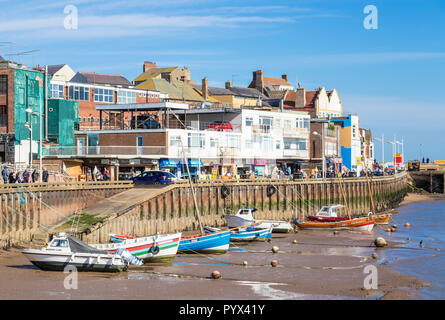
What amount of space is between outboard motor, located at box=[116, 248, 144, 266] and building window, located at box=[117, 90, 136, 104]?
6756 cm

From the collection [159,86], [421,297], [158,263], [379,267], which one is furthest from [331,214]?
[159,86]

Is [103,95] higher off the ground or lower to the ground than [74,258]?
higher

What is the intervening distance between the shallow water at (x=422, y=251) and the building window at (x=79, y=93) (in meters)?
48.1

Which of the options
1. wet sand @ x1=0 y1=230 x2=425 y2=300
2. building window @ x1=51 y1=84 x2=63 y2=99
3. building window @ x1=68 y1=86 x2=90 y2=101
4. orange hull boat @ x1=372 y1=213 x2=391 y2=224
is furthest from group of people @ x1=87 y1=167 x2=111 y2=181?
building window @ x1=68 y1=86 x2=90 y2=101

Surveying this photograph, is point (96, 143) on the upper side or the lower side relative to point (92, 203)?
upper

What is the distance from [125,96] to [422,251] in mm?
66351

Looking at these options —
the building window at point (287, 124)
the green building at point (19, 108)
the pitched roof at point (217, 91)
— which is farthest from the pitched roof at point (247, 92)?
the green building at point (19, 108)

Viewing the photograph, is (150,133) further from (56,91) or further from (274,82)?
(274,82)

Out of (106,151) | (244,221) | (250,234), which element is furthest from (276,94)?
(250,234)

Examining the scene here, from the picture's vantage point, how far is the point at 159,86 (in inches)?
4530

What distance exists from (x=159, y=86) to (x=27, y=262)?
80.9m

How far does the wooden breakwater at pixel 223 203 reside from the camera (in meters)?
48.9

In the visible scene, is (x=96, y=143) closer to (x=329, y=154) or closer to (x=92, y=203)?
(x=92, y=203)

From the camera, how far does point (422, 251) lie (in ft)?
148
